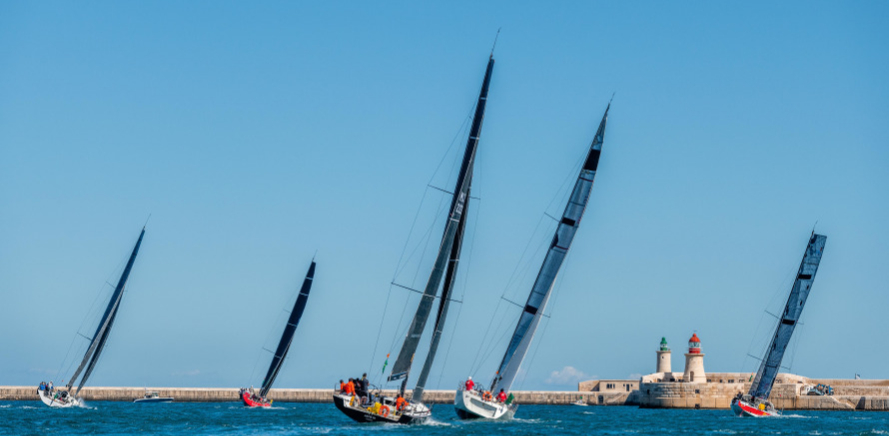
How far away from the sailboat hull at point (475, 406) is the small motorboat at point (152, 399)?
4331 centimetres

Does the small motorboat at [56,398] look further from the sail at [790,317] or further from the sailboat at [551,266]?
the sail at [790,317]

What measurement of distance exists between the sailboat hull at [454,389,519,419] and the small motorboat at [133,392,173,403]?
43.3 metres

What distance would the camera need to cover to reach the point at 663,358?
9175 centimetres

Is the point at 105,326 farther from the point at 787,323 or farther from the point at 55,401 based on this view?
the point at 787,323

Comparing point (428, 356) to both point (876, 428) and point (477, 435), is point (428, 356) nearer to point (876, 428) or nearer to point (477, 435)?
point (477, 435)

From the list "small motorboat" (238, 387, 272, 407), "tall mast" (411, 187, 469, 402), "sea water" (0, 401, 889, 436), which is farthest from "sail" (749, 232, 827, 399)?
"tall mast" (411, 187, 469, 402)

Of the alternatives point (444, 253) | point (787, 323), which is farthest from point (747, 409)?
point (444, 253)

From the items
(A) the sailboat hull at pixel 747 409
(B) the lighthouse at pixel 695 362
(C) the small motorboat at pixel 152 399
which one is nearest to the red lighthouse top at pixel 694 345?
(B) the lighthouse at pixel 695 362

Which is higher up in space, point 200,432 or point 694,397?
point 694,397

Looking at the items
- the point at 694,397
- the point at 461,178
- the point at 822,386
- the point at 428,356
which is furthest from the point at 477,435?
the point at 822,386

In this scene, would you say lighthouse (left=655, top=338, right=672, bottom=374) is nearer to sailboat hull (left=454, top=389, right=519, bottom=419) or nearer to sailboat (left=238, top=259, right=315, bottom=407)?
sailboat (left=238, top=259, right=315, bottom=407)

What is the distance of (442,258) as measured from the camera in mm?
40219

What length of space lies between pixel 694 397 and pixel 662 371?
14388 millimetres

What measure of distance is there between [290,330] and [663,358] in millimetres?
38928
